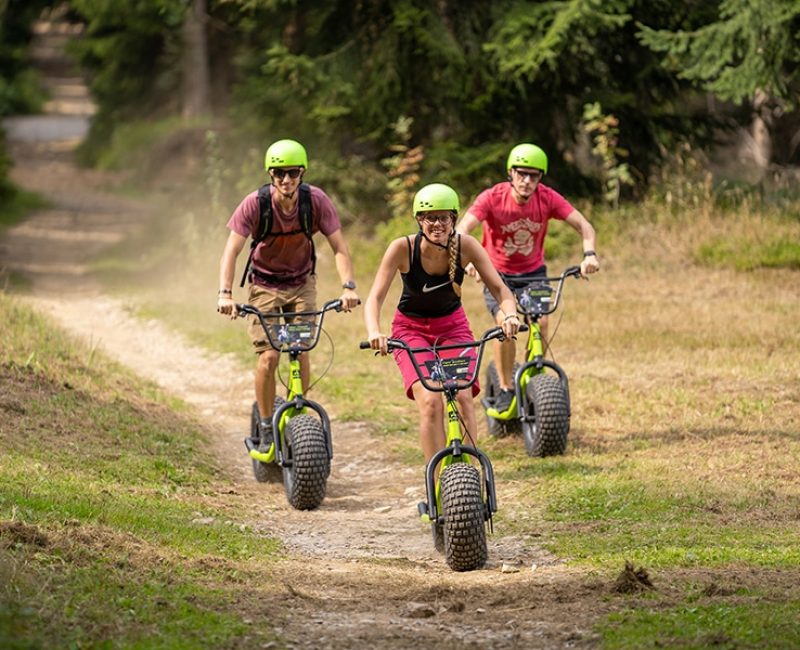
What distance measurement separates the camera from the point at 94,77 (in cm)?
4581

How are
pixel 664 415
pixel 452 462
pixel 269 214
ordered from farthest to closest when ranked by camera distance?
1. pixel 664 415
2. pixel 269 214
3. pixel 452 462

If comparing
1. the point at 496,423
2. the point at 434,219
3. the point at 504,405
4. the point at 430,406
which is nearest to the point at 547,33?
the point at 496,423

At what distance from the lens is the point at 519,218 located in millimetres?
11586

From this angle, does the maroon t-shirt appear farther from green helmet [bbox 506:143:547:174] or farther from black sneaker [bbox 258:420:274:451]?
green helmet [bbox 506:143:547:174]

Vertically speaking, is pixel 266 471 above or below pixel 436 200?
below

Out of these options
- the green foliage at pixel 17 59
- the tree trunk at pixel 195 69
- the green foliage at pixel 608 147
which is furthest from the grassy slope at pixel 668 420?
the green foliage at pixel 17 59

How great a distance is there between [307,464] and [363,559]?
1.54 m

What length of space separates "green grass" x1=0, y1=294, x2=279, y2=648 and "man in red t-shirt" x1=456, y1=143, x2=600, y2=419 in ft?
9.63

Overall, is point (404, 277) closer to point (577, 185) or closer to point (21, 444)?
point (21, 444)

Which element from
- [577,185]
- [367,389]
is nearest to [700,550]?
[367,389]

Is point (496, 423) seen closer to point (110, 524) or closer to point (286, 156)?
point (286, 156)

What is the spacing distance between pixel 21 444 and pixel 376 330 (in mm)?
3553

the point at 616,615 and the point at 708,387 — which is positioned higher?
the point at 708,387

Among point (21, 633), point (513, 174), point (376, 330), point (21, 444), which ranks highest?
point (513, 174)
